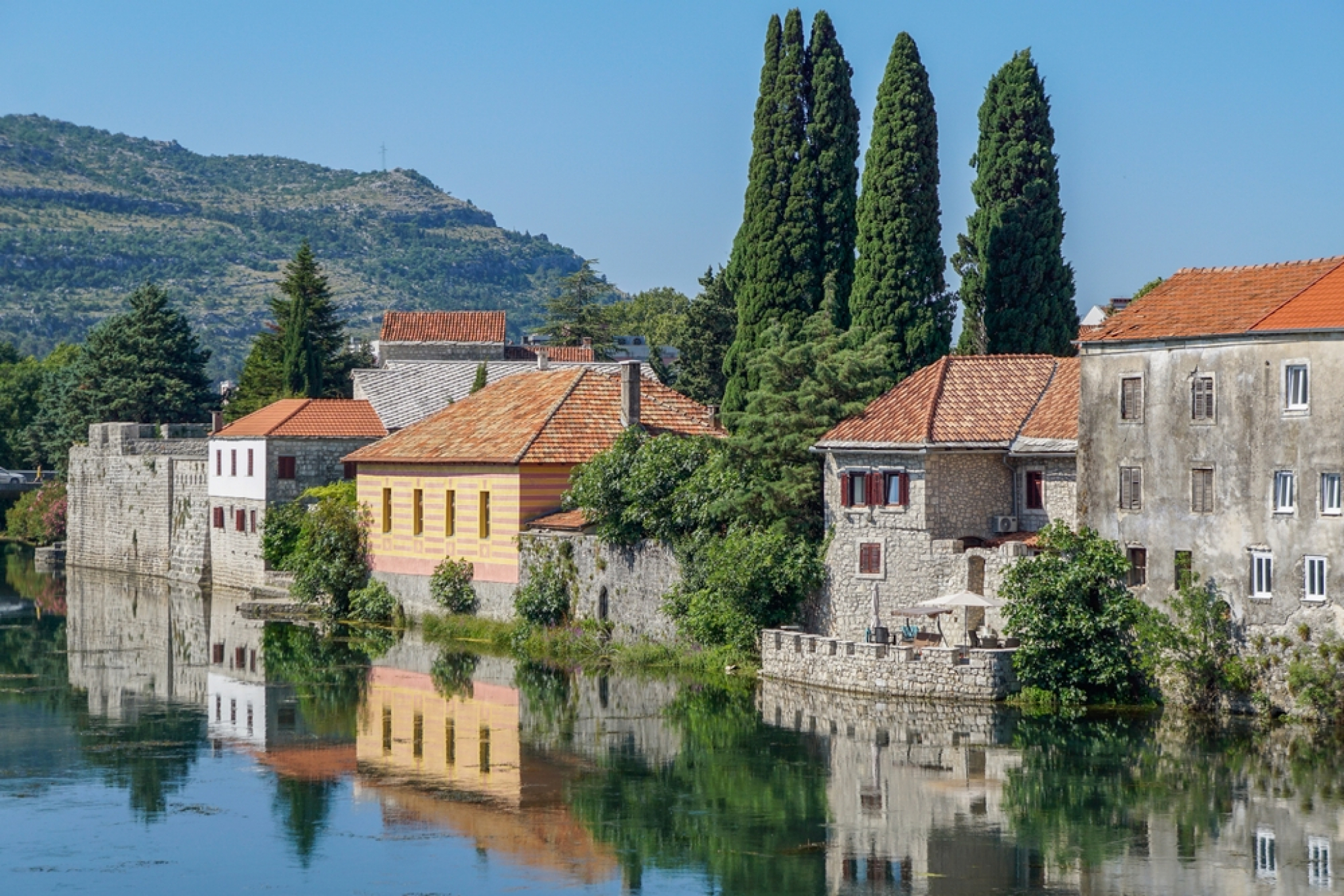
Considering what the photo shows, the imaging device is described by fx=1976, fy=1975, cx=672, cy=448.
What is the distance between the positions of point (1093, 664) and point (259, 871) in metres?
17.9

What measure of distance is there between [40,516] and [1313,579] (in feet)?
239

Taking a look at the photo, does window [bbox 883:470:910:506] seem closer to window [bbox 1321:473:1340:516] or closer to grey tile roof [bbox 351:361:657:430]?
window [bbox 1321:473:1340:516]

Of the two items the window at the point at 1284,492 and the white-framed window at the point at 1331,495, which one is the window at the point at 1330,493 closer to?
the white-framed window at the point at 1331,495

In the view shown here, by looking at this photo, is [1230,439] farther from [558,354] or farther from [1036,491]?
[558,354]

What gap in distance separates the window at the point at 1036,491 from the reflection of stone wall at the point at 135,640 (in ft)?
62.0

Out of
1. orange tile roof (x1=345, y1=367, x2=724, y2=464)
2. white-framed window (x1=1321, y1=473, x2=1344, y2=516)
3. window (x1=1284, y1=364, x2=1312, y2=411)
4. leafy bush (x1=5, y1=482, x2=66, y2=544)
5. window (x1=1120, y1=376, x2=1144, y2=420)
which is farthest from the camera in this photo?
leafy bush (x1=5, y1=482, x2=66, y2=544)

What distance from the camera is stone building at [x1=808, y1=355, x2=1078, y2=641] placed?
135 feet

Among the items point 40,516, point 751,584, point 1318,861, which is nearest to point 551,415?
point 751,584

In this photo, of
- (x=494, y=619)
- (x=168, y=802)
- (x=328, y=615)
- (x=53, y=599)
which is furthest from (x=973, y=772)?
(x=53, y=599)

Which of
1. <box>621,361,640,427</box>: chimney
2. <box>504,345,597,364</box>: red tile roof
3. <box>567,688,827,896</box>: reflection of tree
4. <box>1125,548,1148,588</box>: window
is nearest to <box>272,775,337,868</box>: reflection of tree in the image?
<box>567,688,827,896</box>: reflection of tree

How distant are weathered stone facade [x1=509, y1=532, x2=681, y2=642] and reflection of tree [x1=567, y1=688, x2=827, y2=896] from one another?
818cm

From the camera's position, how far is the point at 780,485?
146ft

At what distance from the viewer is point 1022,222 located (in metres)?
54.7

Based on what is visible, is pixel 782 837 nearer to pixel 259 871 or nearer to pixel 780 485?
pixel 259 871
